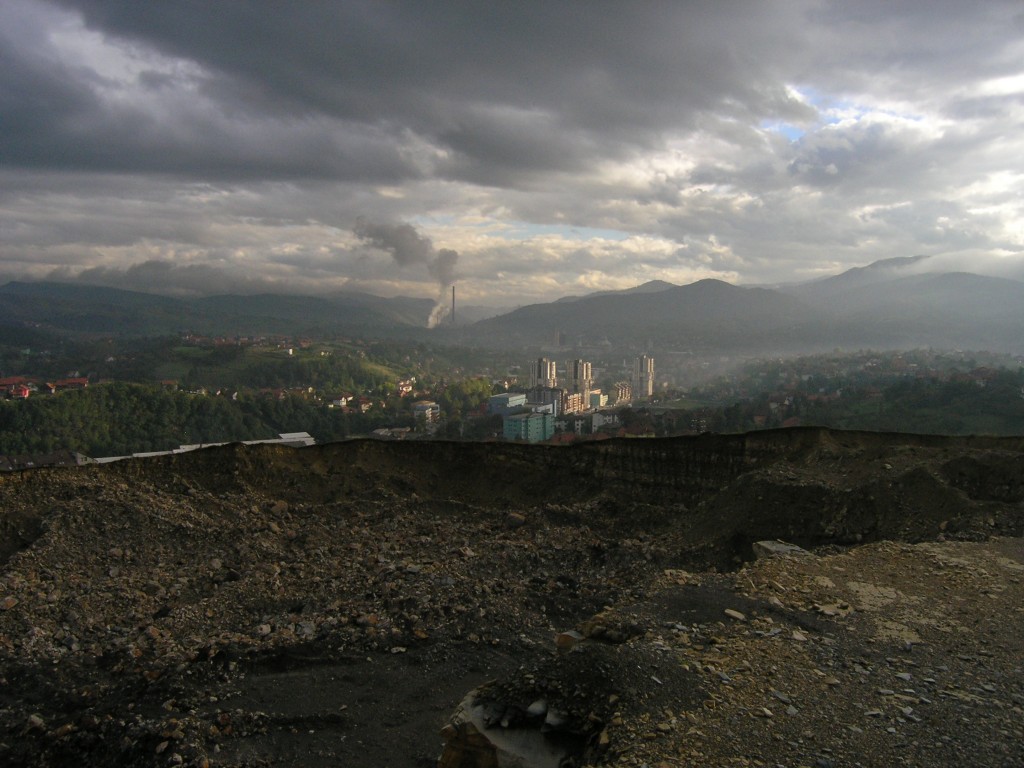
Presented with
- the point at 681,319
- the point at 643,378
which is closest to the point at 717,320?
the point at 681,319

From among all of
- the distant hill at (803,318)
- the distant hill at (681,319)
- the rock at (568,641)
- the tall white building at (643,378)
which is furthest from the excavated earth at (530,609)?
the distant hill at (681,319)

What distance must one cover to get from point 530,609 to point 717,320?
14570 centimetres

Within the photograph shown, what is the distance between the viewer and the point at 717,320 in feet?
486

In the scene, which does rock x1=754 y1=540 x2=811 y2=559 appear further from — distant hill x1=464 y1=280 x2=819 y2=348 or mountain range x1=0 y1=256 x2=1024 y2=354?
distant hill x1=464 y1=280 x2=819 y2=348

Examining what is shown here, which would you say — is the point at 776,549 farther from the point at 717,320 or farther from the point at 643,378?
the point at 717,320

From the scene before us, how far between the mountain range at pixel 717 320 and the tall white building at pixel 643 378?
33.4m

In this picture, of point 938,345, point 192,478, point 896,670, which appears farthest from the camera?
point 938,345

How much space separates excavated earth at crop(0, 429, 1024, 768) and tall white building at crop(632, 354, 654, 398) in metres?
63.4

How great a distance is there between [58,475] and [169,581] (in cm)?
530

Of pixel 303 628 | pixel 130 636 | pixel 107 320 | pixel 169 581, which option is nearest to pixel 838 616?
pixel 303 628

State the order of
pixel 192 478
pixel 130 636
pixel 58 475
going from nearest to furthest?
pixel 130 636
pixel 58 475
pixel 192 478

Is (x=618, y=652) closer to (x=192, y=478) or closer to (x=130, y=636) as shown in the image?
(x=130, y=636)

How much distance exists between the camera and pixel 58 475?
15039 millimetres

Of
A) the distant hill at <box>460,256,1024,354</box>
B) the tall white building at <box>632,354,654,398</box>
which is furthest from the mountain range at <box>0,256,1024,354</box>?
the tall white building at <box>632,354,654,398</box>
